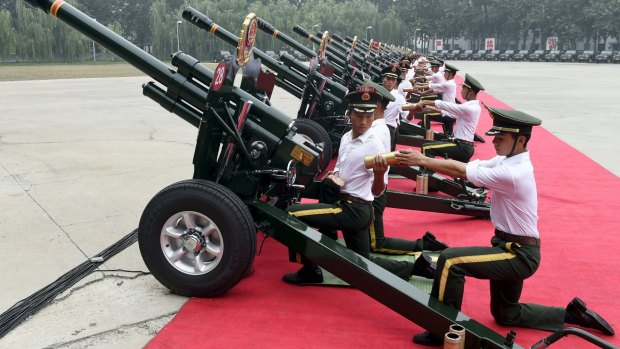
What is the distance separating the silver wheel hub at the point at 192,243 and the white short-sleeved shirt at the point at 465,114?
4070 millimetres

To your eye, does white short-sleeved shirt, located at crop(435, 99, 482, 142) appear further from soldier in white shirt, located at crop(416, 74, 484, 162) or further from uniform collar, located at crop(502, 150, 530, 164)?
uniform collar, located at crop(502, 150, 530, 164)

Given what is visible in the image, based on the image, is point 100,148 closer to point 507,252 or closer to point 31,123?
point 31,123

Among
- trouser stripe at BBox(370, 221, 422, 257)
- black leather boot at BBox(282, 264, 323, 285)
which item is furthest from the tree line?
black leather boot at BBox(282, 264, 323, 285)

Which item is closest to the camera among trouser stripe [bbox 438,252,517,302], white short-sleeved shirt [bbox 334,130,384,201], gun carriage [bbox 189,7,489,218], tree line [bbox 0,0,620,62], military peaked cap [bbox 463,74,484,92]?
trouser stripe [bbox 438,252,517,302]

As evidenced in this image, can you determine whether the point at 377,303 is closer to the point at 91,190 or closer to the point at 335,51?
the point at 91,190

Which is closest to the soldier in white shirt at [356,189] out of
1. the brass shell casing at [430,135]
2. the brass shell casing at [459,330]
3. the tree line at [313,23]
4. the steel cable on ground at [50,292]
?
the brass shell casing at [459,330]

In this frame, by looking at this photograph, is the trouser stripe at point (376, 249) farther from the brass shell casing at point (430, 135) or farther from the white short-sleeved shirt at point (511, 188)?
the brass shell casing at point (430, 135)

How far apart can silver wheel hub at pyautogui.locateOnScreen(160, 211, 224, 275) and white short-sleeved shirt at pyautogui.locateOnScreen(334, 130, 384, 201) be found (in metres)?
1.00

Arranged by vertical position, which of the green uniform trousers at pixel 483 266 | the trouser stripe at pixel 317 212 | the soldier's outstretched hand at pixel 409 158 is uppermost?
the soldier's outstretched hand at pixel 409 158

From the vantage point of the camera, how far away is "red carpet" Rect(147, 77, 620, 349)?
11.9ft

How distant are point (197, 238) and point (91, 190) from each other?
342 cm

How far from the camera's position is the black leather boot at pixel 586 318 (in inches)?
147

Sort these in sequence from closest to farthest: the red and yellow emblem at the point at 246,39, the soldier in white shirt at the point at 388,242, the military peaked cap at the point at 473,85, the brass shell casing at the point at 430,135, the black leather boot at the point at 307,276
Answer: the red and yellow emblem at the point at 246,39
the black leather boot at the point at 307,276
the soldier in white shirt at the point at 388,242
the military peaked cap at the point at 473,85
the brass shell casing at the point at 430,135

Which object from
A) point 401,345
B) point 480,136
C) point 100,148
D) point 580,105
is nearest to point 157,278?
point 401,345
